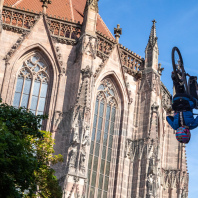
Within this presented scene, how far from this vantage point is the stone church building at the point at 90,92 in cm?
2738

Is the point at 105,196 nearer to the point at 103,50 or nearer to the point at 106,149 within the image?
the point at 106,149

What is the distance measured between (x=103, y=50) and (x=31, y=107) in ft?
17.3

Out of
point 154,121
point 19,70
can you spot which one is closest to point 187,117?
Answer: point 154,121

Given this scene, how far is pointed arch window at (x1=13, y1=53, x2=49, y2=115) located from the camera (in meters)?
27.9

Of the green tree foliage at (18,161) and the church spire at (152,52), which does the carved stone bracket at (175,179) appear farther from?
the green tree foliage at (18,161)

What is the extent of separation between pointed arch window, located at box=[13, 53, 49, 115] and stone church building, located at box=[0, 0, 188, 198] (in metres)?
0.05

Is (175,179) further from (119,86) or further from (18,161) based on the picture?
(18,161)

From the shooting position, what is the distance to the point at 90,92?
27.0m

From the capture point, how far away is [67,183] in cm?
2461

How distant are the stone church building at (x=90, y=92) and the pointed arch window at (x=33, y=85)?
50mm

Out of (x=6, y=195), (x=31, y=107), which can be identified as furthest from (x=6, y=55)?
(x=6, y=195)

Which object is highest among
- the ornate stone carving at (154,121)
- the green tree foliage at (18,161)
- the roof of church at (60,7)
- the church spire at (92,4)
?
the roof of church at (60,7)

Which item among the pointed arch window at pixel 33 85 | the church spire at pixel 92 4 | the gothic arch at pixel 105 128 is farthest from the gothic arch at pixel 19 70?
the church spire at pixel 92 4

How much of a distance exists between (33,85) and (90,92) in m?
3.24
